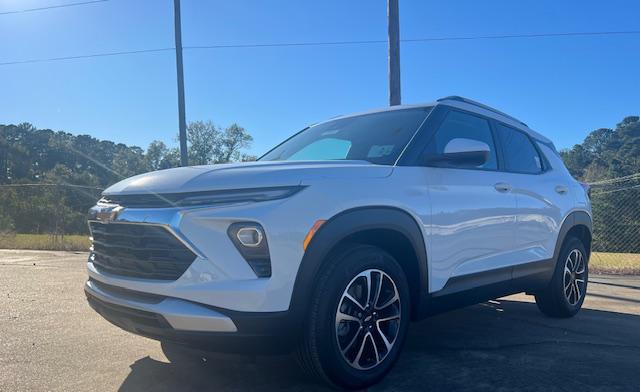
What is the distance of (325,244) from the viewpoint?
278 centimetres

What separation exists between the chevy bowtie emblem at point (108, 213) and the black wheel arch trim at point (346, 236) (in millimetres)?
1195

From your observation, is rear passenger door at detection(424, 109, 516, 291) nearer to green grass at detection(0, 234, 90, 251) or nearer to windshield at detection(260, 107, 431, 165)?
windshield at detection(260, 107, 431, 165)

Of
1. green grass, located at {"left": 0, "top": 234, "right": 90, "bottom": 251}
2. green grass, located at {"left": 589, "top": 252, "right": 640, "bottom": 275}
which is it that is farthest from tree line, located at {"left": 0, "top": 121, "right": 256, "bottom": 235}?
green grass, located at {"left": 589, "top": 252, "right": 640, "bottom": 275}

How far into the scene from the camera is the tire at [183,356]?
3.52m

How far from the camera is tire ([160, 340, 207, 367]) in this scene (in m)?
3.52

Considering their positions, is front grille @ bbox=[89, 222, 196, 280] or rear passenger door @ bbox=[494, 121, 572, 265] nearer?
front grille @ bbox=[89, 222, 196, 280]

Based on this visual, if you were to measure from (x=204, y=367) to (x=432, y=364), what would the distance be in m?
1.59

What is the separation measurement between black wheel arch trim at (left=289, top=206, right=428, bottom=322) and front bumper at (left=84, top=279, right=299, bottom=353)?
121mm

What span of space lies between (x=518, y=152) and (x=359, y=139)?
1.75 m

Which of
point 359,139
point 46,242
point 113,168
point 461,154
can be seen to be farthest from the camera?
point 113,168

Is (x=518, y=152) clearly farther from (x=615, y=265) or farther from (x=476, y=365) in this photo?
(x=615, y=265)

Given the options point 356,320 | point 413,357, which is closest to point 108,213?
point 356,320

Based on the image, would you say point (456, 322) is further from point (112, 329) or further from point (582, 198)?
point (112, 329)

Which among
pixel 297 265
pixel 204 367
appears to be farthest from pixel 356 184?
pixel 204 367
